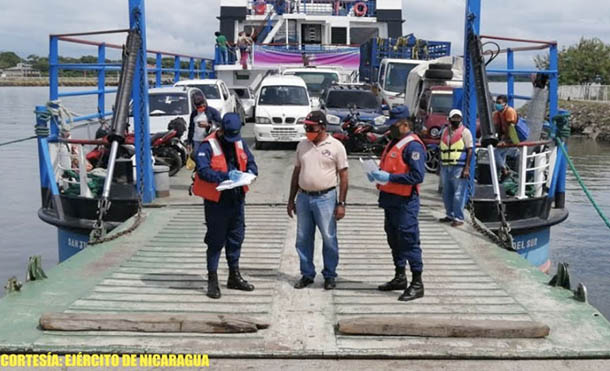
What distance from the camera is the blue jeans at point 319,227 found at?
20.1 feet

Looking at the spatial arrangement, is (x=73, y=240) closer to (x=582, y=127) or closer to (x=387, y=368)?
(x=387, y=368)

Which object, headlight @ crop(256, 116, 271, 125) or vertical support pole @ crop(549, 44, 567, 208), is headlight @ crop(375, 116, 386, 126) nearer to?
headlight @ crop(256, 116, 271, 125)

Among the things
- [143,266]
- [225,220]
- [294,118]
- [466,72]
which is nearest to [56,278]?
[143,266]

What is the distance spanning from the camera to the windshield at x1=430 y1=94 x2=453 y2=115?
1409 cm

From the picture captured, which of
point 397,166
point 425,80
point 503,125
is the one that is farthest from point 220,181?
point 425,80

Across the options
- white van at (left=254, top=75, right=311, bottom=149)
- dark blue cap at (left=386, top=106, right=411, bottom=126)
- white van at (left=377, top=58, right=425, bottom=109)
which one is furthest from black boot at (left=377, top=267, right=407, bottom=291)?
white van at (left=377, top=58, right=425, bottom=109)

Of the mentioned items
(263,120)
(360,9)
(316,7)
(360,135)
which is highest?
(316,7)

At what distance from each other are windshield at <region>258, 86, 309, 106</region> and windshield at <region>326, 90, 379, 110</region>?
69 cm

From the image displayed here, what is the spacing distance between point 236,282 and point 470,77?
5223 mm

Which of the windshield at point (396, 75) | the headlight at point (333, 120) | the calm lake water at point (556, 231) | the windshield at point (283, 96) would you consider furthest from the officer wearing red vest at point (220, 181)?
the windshield at point (396, 75)

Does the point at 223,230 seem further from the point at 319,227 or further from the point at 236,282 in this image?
the point at 319,227

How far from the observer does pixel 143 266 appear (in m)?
6.99

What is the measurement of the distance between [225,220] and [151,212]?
12.4 feet

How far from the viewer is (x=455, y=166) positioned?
8742 mm
